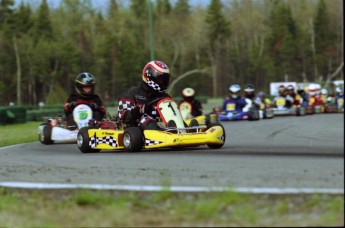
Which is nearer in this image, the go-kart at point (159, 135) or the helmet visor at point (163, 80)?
the go-kart at point (159, 135)

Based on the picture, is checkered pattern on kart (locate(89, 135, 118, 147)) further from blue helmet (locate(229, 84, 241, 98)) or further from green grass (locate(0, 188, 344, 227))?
blue helmet (locate(229, 84, 241, 98))

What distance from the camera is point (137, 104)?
341 inches

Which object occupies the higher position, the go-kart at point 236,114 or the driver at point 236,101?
the driver at point 236,101

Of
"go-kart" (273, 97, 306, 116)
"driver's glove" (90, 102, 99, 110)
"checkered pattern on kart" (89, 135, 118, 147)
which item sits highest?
"driver's glove" (90, 102, 99, 110)

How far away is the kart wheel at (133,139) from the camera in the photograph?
802cm

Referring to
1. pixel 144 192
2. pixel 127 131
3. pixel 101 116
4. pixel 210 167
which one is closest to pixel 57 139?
pixel 101 116

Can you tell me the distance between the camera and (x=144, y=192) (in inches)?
174

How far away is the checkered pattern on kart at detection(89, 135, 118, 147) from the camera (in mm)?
8547

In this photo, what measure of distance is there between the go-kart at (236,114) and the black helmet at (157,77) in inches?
402

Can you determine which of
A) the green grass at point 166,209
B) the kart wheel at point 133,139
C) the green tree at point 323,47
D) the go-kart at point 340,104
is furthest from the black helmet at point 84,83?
the green tree at point 323,47

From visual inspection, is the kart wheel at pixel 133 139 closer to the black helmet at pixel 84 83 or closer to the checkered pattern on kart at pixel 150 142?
the checkered pattern on kart at pixel 150 142

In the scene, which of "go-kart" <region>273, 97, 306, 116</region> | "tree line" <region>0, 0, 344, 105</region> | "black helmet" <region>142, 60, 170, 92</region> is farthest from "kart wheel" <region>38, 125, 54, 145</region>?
"tree line" <region>0, 0, 344, 105</region>

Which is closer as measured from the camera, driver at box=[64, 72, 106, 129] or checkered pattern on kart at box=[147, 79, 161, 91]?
checkered pattern on kart at box=[147, 79, 161, 91]

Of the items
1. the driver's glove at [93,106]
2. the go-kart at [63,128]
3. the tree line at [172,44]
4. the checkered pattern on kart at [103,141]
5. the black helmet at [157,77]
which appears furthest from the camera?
the tree line at [172,44]
